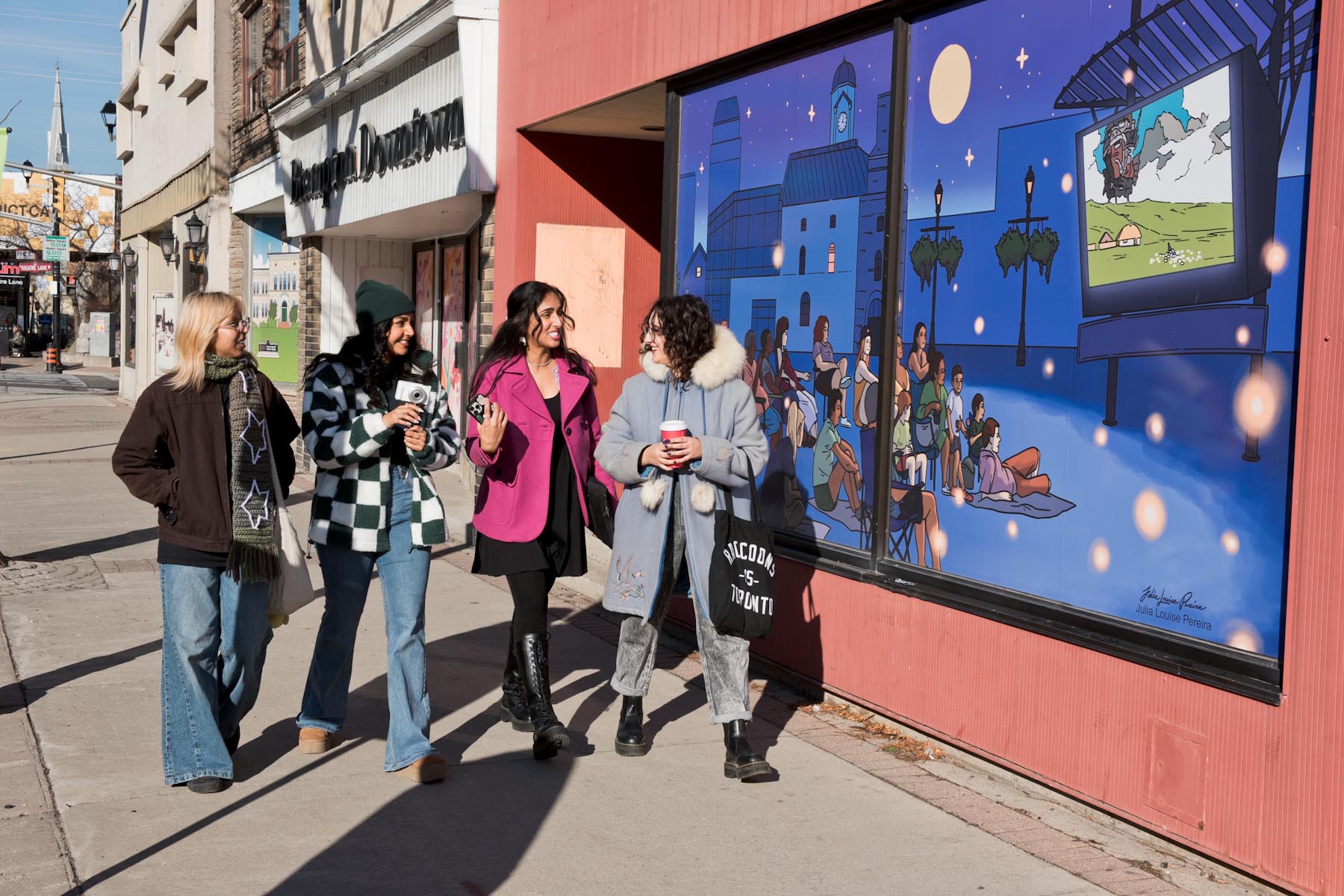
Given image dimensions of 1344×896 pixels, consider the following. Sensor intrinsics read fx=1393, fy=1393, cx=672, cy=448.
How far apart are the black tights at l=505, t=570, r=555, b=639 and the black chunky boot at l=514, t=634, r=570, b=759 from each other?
36 mm

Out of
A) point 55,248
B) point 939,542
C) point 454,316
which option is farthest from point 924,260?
point 55,248

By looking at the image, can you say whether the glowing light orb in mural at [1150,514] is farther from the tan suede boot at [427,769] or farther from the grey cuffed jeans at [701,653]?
the tan suede boot at [427,769]

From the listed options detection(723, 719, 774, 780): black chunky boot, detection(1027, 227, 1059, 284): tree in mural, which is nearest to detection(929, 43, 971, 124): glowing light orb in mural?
detection(1027, 227, 1059, 284): tree in mural

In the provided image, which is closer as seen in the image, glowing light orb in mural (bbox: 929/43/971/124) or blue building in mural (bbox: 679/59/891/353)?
glowing light orb in mural (bbox: 929/43/971/124)

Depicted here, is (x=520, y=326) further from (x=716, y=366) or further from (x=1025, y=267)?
(x=1025, y=267)

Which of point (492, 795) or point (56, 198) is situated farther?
point (56, 198)

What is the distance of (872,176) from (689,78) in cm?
205

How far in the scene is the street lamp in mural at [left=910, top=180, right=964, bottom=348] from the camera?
558 centimetres

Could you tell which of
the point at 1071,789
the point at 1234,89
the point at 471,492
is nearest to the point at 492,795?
the point at 1071,789

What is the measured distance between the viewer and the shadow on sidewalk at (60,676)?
6.09 metres

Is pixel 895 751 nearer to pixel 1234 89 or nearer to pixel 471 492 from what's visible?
pixel 1234 89

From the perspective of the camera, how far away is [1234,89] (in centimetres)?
430
